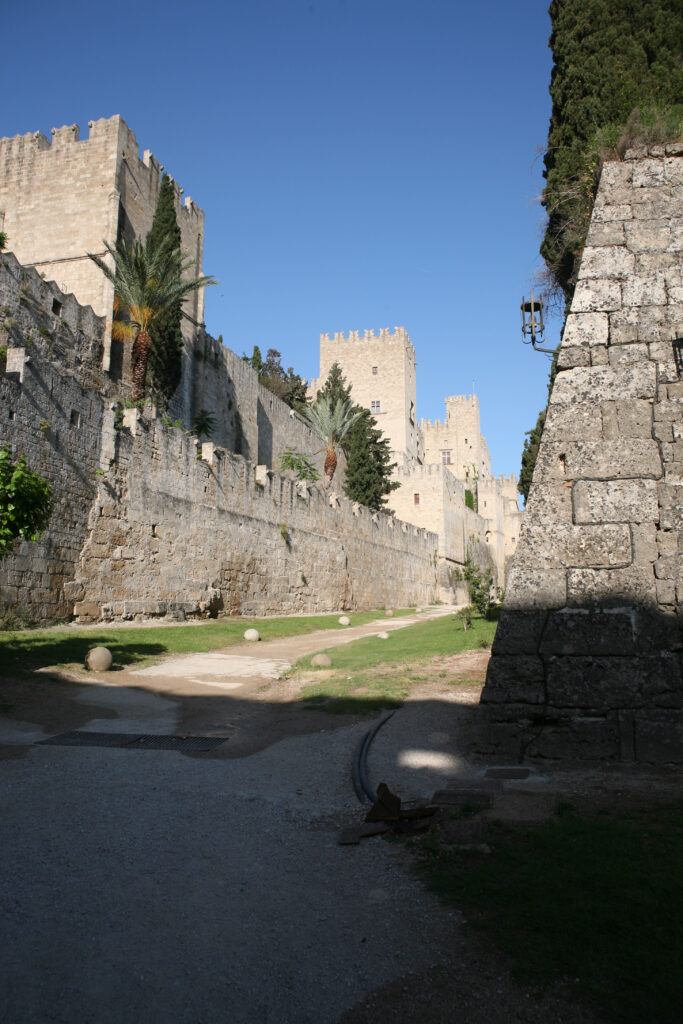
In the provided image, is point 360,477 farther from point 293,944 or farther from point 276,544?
point 293,944

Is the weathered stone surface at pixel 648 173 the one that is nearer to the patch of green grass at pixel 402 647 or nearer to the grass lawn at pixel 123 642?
the patch of green grass at pixel 402 647

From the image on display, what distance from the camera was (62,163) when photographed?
26.1 m

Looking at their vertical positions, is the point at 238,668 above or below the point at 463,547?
below

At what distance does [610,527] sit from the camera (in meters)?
4.89

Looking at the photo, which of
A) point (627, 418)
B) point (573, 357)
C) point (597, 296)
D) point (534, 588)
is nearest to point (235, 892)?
point (534, 588)

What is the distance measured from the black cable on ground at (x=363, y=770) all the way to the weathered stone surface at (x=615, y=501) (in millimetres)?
2380

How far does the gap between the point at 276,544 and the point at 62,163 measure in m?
17.1

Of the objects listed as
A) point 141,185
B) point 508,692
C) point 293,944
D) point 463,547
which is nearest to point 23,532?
point 508,692

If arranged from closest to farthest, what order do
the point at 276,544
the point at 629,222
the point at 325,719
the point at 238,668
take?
the point at 629,222 < the point at 325,719 < the point at 238,668 < the point at 276,544

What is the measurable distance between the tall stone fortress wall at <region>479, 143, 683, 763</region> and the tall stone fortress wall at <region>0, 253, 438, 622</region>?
7851 mm

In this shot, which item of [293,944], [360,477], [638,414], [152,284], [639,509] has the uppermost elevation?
[152,284]

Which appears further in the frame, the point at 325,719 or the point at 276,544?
the point at 276,544

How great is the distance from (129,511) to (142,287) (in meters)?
10.4

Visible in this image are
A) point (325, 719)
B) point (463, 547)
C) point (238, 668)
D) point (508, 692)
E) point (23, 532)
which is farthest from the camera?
point (463, 547)
